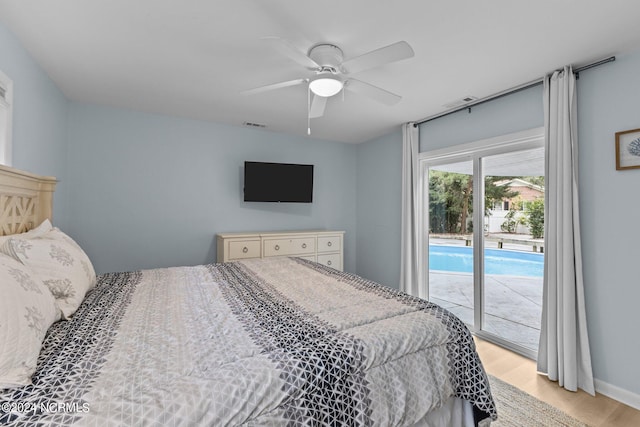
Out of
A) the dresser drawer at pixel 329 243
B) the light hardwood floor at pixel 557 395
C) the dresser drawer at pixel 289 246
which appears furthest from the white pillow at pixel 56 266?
the light hardwood floor at pixel 557 395

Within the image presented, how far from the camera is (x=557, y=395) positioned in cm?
205

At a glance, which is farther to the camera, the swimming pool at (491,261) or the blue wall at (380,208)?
the blue wall at (380,208)

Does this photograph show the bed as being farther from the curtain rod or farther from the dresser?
the curtain rod

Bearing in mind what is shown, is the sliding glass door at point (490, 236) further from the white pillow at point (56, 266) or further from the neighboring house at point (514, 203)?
the white pillow at point (56, 266)

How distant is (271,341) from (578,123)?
2688 mm

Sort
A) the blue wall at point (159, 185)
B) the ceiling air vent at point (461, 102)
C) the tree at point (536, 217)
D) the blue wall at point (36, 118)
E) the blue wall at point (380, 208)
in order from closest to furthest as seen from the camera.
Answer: the blue wall at point (36, 118) → the tree at point (536, 217) → the ceiling air vent at point (461, 102) → the blue wall at point (159, 185) → the blue wall at point (380, 208)

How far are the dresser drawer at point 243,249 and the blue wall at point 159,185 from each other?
1.28 feet

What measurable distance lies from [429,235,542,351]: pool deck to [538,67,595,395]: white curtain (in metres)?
0.40

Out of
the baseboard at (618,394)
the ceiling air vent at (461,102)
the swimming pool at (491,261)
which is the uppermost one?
the ceiling air vent at (461,102)

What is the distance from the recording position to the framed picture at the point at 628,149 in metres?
1.92

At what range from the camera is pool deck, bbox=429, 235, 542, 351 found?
8.76 feet

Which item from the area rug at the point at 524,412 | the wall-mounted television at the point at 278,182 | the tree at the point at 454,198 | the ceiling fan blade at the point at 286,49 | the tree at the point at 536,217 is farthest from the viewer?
the wall-mounted television at the point at 278,182

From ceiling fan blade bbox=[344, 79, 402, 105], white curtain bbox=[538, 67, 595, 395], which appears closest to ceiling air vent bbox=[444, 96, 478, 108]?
white curtain bbox=[538, 67, 595, 395]

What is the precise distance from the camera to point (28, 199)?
1.88m
